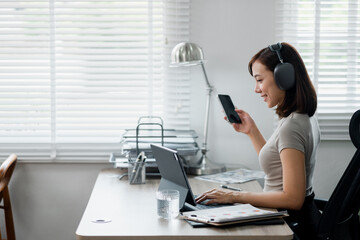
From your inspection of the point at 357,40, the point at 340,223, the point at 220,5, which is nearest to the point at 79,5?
the point at 220,5

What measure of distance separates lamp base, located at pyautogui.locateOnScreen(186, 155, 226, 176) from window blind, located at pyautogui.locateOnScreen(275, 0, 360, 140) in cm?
72

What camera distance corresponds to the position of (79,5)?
2.80m

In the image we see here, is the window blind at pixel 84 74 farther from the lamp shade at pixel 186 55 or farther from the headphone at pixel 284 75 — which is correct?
the headphone at pixel 284 75

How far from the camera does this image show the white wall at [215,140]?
284cm

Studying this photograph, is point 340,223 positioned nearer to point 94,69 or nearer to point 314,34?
point 314,34

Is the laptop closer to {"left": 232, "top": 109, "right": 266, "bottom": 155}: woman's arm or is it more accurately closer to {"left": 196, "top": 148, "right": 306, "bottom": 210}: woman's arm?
{"left": 196, "top": 148, "right": 306, "bottom": 210}: woman's arm

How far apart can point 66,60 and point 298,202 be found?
166cm

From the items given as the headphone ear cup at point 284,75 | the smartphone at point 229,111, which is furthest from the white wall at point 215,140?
the headphone ear cup at point 284,75

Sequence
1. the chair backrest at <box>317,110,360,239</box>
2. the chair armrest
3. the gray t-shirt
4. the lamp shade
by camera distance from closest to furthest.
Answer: the chair backrest at <box>317,110,360,239</box>
the gray t-shirt
the chair armrest
the lamp shade

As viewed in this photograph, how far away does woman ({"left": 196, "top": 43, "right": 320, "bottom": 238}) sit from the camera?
5.99 feet

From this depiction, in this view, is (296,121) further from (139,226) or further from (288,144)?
(139,226)

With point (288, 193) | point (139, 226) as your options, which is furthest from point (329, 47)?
point (139, 226)

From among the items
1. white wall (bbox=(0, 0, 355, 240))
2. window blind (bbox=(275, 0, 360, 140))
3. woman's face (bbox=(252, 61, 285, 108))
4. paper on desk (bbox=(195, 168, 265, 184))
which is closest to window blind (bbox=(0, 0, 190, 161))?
white wall (bbox=(0, 0, 355, 240))

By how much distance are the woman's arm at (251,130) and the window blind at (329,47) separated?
26.4 inches
